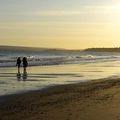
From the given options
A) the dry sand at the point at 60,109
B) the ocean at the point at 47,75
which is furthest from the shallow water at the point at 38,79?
the dry sand at the point at 60,109

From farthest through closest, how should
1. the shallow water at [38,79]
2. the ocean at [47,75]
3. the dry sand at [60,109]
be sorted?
the ocean at [47,75], the shallow water at [38,79], the dry sand at [60,109]

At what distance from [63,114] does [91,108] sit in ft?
4.53

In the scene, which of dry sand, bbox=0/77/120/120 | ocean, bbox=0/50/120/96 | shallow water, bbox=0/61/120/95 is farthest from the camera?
ocean, bbox=0/50/120/96

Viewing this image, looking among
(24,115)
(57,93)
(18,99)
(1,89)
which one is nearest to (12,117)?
(24,115)

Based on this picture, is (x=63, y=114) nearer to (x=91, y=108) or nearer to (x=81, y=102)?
(x=91, y=108)

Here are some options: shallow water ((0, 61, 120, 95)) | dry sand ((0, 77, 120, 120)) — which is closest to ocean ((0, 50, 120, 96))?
shallow water ((0, 61, 120, 95))

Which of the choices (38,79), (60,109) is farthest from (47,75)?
(60,109)

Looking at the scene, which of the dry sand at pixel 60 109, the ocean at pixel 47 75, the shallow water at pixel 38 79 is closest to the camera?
the dry sand at pixel 60 109

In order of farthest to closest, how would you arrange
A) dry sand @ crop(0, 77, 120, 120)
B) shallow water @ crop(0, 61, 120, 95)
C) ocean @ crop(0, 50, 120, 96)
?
ocean @ crop(0, 50, 120, 96)
shallow water @ crop(0, 61, 120, 95)
dry sand @ crop(0, 77, 120, 120)

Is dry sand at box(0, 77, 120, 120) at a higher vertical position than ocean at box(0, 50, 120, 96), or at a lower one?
lower

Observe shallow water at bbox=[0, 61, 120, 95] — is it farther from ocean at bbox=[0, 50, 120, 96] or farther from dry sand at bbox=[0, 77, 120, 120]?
dry sand at bbox=[0, 77, 120, 120]

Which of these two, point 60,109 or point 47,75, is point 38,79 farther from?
point 60,109

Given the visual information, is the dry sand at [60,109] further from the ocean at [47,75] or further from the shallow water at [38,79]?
the shallow water at [38,79]

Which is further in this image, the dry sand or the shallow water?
the shallow water
